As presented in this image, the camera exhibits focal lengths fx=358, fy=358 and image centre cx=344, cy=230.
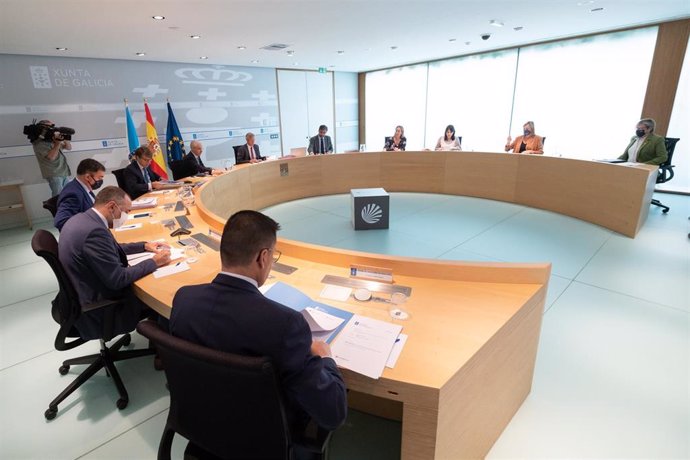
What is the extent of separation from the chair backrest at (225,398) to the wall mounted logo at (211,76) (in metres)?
8.35

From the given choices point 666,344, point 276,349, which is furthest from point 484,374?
point 666,344

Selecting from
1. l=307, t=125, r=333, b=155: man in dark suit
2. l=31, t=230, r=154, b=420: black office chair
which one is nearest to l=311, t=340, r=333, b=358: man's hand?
l=31, t=230, r=154, b=420: black office chair

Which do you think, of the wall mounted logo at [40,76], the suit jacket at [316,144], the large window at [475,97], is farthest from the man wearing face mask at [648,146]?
the wall mounted logo at [40,76]

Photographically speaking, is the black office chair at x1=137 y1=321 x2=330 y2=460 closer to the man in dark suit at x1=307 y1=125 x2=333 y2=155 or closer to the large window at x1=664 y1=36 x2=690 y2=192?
the man in dark suit at x1=307 y1=125 x2=333 y2=155

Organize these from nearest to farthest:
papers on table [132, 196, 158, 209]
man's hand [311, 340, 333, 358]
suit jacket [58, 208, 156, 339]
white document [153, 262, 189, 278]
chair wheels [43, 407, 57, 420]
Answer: man's hand [311, 340, 333, 358]
suit jacket [58, 208, 156, 339]
chair wheels [43, 407, 57, 420]
white document [153, 262, 189, 278]
papers on table [132, 196, 158, 209]

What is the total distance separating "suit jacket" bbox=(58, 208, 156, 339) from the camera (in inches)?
79.0

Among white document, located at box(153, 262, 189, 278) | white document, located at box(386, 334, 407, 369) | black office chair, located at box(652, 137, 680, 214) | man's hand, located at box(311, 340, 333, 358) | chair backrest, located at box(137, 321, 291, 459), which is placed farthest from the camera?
black office chair, located at box(652, 137, 680, 214)

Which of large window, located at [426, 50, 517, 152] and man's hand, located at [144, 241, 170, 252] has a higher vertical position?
large window, located at [426, 50, 517, 152]

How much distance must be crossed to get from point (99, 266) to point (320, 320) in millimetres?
1333

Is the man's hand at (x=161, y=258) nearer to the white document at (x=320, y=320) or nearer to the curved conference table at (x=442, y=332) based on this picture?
the curved conference table at (x=442, y=332)

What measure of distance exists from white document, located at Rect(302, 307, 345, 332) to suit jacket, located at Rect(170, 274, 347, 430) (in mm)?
358

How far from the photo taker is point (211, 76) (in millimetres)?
8391

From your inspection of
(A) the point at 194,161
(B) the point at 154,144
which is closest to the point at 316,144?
(A) the point at 194,161

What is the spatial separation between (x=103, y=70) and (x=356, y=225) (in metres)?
5.94
